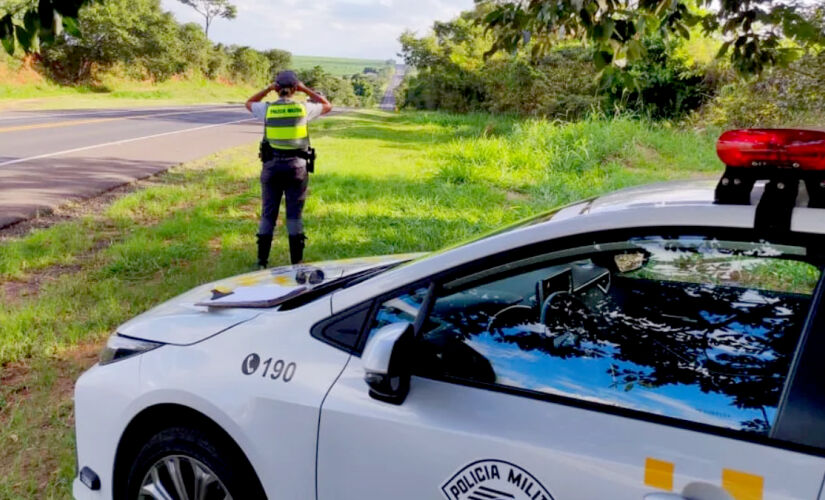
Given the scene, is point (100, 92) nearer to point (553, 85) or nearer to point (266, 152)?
point (553, 85)

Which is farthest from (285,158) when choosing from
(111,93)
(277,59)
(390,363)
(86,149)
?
(277,59)

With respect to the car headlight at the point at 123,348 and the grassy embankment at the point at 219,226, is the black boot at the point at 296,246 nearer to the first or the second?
the grassy embankment at the point at 219,226

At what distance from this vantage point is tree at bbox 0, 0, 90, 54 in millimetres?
2270

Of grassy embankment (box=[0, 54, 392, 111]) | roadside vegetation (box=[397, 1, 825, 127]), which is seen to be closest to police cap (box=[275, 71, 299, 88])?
roadside vegetation (box=[397, 1, 825, 127])

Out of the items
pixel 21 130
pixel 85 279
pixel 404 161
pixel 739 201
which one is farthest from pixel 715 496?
pixel 21 130

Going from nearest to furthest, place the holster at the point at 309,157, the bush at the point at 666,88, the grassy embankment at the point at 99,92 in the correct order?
the holster at the point at 309,157 < the bush at the point at 666,88 < the grassy embankment at the point at 99,92

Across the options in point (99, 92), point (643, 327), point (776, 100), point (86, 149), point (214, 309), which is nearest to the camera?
point (643, 327)

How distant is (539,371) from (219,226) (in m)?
6.88

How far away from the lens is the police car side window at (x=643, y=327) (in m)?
1.71

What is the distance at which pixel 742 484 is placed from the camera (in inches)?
59.2

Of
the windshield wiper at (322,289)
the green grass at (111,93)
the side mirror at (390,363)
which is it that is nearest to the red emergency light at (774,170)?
the side mirror at (390,363)

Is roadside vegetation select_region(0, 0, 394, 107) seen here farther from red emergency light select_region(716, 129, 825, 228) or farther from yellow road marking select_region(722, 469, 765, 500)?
yellow road marking select_region(722, 469, 765, 500)

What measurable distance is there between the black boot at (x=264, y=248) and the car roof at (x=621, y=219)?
13.9ft

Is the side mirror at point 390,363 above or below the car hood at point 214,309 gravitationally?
above
